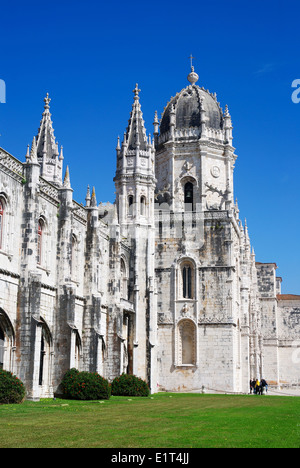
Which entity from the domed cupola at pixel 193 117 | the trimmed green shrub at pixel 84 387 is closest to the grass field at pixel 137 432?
the trimmed green shrub at pixel 84 387

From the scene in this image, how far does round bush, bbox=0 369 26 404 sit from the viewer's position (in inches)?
848

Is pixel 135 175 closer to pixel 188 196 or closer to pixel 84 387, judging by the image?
pixel 188 196

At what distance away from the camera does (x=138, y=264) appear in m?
45.0

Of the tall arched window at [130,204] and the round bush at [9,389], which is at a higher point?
the tall arched window at [130,204]

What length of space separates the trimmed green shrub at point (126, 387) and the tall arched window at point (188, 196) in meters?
21.1

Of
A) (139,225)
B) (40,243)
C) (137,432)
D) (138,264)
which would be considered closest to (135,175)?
(139,225)

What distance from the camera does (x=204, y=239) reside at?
48469 millimetres

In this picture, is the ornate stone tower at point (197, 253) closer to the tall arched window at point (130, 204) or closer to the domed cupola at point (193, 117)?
the domed cupola at point (193, 117)

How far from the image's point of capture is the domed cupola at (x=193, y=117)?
5297 centimetres

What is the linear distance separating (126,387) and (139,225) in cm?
1542
